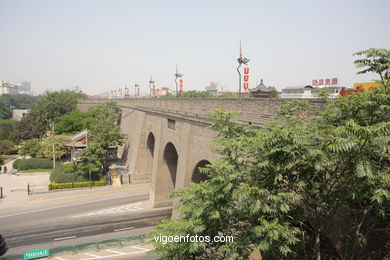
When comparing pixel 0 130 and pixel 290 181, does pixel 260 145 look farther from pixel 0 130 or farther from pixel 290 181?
pixel 0 130

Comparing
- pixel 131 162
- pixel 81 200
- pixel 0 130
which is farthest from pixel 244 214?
pixel 0 130

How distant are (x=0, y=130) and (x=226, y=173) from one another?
247ft

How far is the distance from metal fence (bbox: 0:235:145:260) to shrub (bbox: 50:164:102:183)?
16134mm

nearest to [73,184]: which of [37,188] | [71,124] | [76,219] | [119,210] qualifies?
[37,188]

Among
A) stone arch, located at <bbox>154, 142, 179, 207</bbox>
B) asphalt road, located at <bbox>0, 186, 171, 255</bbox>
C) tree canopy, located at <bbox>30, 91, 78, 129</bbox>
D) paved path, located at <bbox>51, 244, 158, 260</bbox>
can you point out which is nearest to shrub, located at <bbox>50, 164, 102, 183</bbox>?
asphalt road, located at <bbox>0, 186, 171, 255</bbox>

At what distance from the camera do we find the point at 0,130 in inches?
2463

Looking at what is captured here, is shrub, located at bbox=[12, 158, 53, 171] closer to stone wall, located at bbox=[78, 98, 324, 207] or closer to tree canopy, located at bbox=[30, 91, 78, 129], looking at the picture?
stone wall, located at bbox=[78, 98, 324, 207]

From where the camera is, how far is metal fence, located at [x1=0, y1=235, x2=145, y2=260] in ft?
58.0

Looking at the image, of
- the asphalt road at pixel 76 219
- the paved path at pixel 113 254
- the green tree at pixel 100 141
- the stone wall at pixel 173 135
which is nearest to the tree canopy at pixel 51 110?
the stone wall at pixel 173 135

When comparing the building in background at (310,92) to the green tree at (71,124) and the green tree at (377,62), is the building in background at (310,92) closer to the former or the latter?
the green tree at (377,62)

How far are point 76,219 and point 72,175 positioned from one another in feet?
34.0

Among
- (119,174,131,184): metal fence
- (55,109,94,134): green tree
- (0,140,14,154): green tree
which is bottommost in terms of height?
(119,174,131,184): metal fence

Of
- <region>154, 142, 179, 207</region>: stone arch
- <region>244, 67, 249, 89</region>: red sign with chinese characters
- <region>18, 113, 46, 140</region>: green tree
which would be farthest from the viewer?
<region>18, 113, 46, 140</region>: green tree

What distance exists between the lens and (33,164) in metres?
40.8
